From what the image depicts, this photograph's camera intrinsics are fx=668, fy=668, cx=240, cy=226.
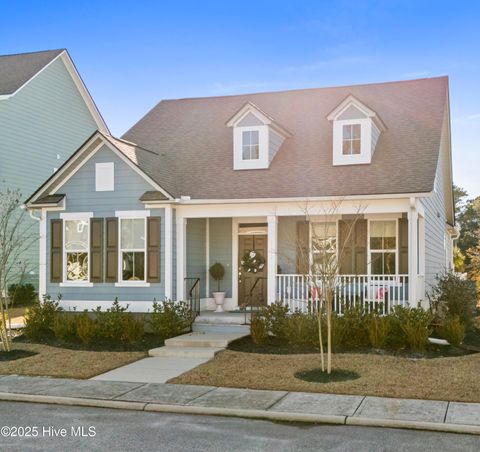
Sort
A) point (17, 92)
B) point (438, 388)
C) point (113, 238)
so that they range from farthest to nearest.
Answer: point (17, 92) → point (113, 238) → point (438, 388)

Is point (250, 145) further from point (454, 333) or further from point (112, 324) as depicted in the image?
point (454, 333)

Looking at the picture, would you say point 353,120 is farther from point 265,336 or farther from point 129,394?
point 129,394

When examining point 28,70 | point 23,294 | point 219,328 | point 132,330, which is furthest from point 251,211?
point 28,70

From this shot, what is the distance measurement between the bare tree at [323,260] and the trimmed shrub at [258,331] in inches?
46.9

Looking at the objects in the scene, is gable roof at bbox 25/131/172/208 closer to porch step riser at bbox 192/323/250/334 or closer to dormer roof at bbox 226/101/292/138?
dormer roof at bbox 226/101/292/138

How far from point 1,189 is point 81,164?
700 cm

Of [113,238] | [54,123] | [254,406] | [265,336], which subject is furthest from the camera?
[54,123]

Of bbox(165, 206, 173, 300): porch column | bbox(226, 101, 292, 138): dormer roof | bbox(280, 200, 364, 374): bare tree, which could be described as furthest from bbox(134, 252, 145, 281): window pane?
bbox(226, 101, 292, 138): dormer roof

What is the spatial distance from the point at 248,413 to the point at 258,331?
547 centimetres

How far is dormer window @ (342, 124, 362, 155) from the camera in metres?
17.5

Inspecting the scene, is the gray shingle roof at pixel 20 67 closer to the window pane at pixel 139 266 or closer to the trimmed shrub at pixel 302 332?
the window pane at pixel 139 266

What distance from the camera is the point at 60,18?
16.0 m

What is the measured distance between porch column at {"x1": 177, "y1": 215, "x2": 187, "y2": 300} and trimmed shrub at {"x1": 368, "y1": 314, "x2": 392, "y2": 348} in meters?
5.16

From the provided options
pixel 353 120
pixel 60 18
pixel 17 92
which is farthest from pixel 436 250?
pixel 17 92
